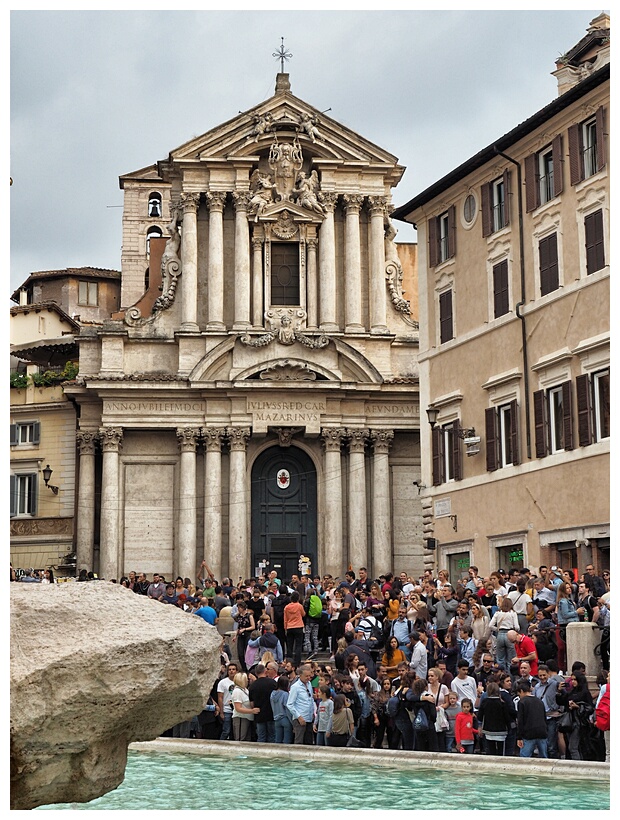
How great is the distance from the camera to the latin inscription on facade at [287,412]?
141 feet

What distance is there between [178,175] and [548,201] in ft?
60.4

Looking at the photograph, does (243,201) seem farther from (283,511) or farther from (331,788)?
(331,788)

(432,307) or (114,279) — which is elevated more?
(114,279)

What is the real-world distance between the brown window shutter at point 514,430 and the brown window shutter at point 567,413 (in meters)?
2.12

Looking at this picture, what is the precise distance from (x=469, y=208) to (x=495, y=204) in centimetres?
126

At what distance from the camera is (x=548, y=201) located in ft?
99.4

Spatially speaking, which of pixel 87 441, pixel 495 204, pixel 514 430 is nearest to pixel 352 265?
pixel 87 441

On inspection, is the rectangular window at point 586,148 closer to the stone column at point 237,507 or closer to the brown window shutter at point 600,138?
the brown window shutter at point 600,138

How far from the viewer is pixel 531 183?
31.1 m

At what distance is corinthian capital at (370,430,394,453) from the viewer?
43.9 m

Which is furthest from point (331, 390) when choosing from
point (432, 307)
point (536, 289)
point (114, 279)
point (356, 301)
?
point (114, 279)

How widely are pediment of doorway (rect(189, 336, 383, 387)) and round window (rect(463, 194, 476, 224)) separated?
388 inches

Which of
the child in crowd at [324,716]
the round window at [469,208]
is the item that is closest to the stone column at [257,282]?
the round window at [469,208]
